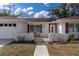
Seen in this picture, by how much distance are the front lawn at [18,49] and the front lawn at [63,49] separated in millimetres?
1036

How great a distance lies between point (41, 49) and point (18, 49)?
4.22 ft

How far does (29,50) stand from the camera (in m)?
12.0

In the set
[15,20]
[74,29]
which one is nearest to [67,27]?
[74,29]

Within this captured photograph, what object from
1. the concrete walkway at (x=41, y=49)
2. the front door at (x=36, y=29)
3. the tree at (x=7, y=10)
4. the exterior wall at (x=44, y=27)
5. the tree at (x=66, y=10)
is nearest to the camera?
the concrete walkway at (x=41, y=49)

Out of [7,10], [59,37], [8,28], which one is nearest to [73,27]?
[59,37]

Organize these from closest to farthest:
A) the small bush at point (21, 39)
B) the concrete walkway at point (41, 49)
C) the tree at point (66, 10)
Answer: the concrete walkway at point (41, 49) → the tree at point (66, 10) → the small bush at point (21, 39)

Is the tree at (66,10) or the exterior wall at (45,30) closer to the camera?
the tree at (66,10)

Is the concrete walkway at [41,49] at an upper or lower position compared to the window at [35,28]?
lower

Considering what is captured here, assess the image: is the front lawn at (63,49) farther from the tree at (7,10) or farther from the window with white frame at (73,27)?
the tree at (7,10)

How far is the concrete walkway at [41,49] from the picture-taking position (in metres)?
11.4

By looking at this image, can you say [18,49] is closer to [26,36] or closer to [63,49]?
[26,36]

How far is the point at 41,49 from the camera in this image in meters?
12.4

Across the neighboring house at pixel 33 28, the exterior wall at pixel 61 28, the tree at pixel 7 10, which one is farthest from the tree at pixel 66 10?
the tree at pixel 7 10

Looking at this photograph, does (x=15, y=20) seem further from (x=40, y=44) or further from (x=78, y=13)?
(x=78, y=13)
